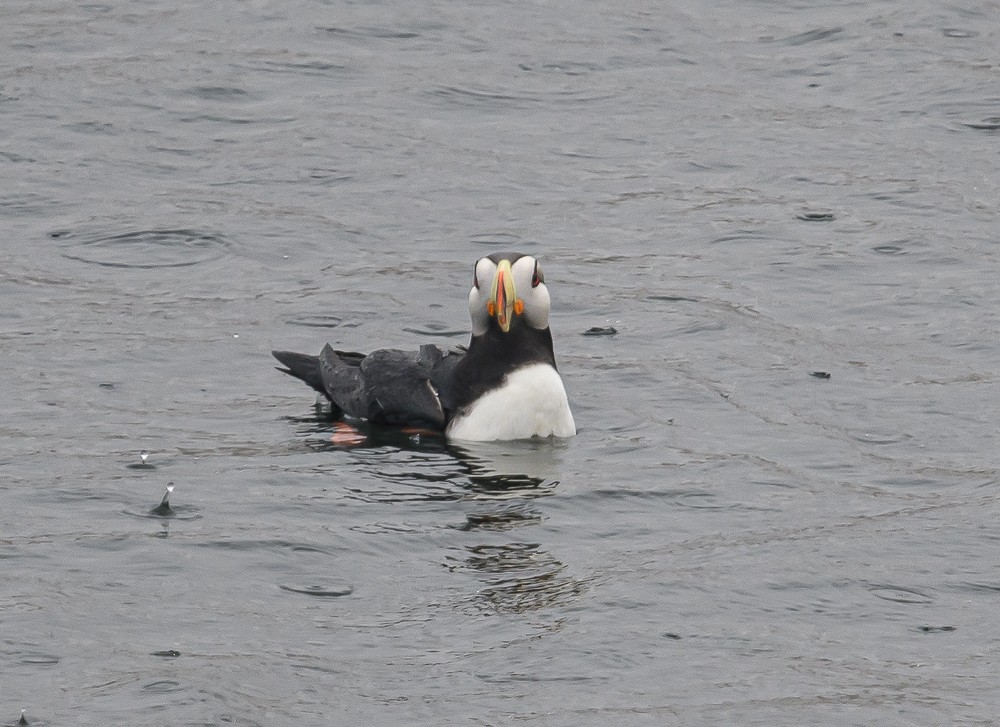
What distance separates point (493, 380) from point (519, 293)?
1.87 feet

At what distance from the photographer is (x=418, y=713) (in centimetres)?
802

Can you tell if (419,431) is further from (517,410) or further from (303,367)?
(303,367)

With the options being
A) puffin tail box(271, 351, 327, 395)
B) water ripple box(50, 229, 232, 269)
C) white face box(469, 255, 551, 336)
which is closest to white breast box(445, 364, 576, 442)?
white face box(469, 255, 551, 336)

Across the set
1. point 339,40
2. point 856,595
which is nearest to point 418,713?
point 856,595

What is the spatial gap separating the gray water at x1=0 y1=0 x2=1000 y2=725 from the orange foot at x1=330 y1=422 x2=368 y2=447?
0.14m

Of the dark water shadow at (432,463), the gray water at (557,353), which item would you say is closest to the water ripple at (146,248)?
the gray water at (557,353)

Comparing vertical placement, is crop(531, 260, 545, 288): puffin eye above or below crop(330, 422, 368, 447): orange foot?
above

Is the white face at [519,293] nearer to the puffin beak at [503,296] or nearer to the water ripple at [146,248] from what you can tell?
the puffin beak at [503,296]

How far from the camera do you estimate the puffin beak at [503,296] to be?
→ 12.1 meters

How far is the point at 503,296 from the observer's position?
12.1 m

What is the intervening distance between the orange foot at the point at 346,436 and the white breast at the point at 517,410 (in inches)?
23.1

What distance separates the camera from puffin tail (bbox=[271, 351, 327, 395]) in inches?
513

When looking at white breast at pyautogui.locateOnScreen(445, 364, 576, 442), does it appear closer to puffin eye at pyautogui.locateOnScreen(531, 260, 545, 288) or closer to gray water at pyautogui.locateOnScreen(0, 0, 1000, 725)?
gray water at pyautogui.locateOnScreen(0, 0, 1000, 725)

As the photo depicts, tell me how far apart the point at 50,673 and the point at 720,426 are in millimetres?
5700
